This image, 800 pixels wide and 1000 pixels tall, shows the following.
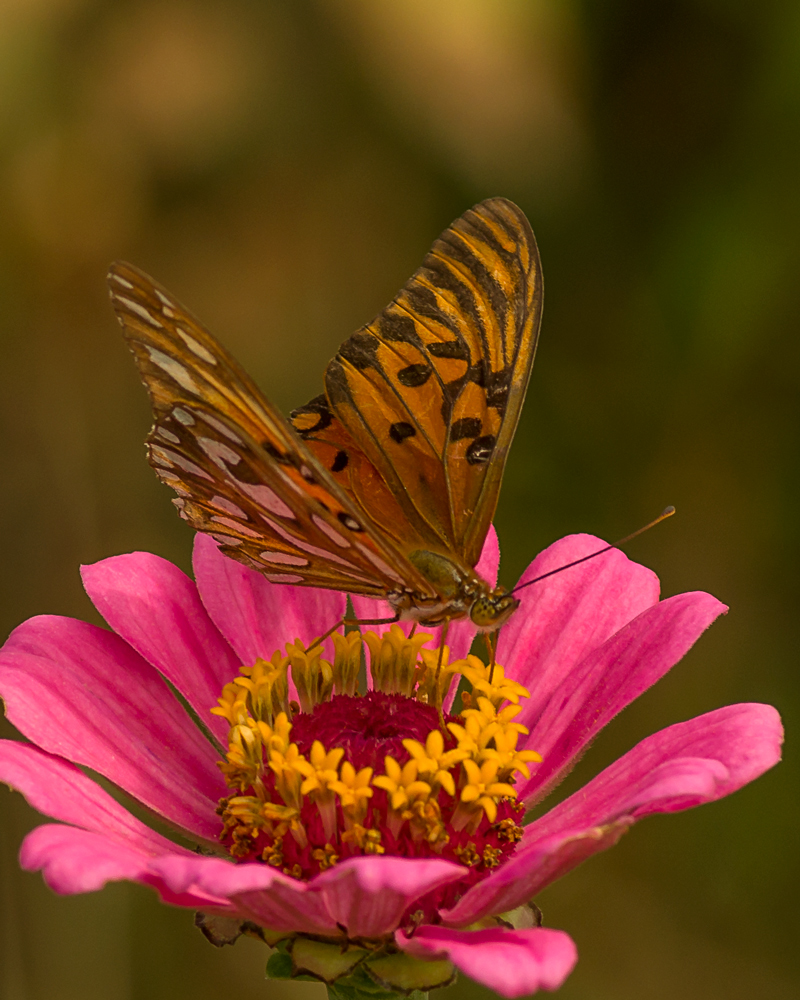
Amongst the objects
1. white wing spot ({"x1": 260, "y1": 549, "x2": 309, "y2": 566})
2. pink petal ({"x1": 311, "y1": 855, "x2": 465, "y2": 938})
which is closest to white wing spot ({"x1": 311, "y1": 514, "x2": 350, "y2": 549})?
white wing spot ({"x1": 260, "y1": 549, "x2": 309, "y2": 566})

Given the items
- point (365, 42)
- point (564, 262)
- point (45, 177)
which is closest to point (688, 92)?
point (564, 262)

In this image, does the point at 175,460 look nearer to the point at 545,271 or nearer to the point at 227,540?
the point at 227,540

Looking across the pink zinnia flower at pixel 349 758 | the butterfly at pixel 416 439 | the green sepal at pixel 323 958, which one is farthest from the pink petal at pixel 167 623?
the green sepal at pixel 323 958

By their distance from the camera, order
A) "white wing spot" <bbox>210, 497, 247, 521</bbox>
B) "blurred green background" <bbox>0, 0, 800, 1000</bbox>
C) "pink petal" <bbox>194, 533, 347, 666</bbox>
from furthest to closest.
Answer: "blurred green background" <bbox>0, 0, 800, 1000</bbox> < "pink petal" <bbox>194, 533, 347, 666</bbox> < "white wing spot" <bbox>210, 497, 247, 521</bbox>

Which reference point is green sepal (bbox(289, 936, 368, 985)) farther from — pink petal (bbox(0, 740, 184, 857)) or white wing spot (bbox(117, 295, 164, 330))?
white wing spot (bbox(117, 295, 164, 330))

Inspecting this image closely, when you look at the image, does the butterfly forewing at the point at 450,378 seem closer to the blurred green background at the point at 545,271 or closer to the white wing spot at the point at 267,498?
the white wing spot at the point at 267,498

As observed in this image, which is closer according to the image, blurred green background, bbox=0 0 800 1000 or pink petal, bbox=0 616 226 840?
pink petal, bbox=0 616 226 840

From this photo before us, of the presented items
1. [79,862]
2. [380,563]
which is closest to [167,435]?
[380,563]
